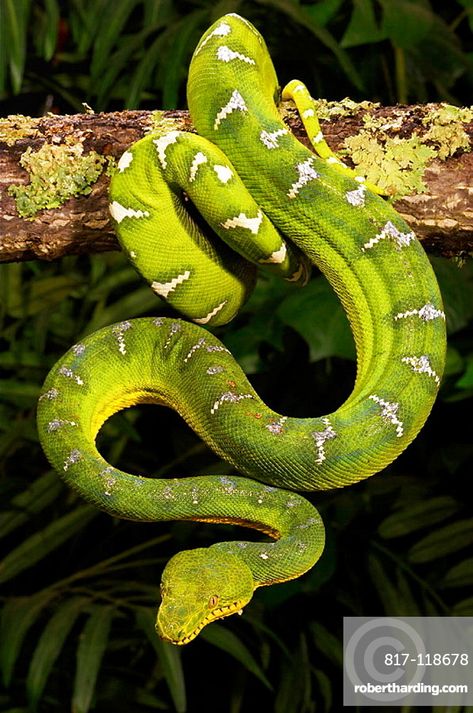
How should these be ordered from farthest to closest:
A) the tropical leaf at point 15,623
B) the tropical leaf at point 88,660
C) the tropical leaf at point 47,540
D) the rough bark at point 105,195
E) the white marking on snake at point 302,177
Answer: the tropical leaf at point 47,540, the tropical leaf at point 15,623, the tropical leaf at point 88,660, the rough bark at point 105,195, the white marking on snake at point 302,177

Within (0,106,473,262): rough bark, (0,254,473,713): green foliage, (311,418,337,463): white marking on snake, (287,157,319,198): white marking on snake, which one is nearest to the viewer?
(311,418,337,463): white marking on snake

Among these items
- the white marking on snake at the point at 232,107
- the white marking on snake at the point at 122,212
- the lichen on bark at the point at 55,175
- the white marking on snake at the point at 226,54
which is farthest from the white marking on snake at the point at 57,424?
the white marking on snake at the point at 226,54

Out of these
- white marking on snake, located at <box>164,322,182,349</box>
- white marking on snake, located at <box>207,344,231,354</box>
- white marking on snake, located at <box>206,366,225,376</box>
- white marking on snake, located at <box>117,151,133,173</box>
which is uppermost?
white marking on snake, located at <box>117,151,133,173</box>

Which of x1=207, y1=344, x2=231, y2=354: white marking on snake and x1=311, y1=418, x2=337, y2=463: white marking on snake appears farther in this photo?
x1=207, y1=344, x2=231, y2=354: white marking on snake

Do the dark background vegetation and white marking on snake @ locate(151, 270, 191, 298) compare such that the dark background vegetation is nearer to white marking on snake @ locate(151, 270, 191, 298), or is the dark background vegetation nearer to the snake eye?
white marking on snake @ locate(151, 270, 191, 298)

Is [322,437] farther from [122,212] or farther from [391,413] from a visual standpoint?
[122,212]

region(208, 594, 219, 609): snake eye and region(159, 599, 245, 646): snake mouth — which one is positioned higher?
region(208, 594, 219, 609): snake eye

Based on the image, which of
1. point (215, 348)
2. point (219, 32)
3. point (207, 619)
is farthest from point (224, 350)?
point (219, 32)

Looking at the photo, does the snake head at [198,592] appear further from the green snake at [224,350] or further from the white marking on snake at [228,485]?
the white marking on snake at [228,485]

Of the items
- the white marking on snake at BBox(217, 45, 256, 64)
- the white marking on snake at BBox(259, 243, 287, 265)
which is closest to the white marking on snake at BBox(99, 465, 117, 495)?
the white marking on snake at BBox(259, 243, 287, 265)
